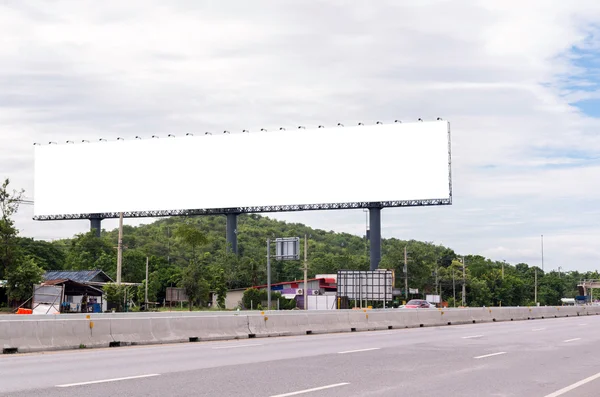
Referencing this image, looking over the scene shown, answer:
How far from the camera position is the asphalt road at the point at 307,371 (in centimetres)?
1295

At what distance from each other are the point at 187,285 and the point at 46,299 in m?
28.1

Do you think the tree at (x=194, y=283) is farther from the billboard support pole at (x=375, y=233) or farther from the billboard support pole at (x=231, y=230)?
the billboard support pole at (x=231, y=230)

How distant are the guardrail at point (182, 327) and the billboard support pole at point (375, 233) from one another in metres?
70.1

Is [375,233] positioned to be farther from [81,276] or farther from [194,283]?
[81,276]

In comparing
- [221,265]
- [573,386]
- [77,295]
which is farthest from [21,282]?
[221,265]

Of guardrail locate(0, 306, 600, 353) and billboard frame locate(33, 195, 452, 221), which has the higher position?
billboard frame locate(33, 195, 452, 221)

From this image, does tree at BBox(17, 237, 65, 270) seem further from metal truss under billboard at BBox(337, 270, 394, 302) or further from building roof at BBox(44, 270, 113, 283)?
metal truss under billboard at BBox(337, 270, 394, 302)

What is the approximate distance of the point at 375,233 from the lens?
11562 centimetres

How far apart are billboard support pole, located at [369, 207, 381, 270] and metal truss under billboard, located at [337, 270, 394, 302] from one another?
3440cm

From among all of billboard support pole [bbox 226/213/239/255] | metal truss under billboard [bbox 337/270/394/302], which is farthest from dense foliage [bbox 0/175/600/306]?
metal truss under billboard [bbox 337/270/394/302]

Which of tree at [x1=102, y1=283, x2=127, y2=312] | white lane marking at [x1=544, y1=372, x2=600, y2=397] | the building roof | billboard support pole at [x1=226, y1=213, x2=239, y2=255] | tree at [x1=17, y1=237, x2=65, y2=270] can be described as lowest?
white lane marking at [x1=544, y1=372, x2=600, y2=397]

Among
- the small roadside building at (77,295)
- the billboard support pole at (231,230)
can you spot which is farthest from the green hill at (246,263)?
the small roadside building at (77,295)

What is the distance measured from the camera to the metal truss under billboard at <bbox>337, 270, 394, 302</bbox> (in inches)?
3108

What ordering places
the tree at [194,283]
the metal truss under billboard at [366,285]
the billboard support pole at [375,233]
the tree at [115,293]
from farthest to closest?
the billboard support pole at [375,233] → the tree at [194,283] → the metal truss under billboard at [366,285] → the tree at [115,293]
